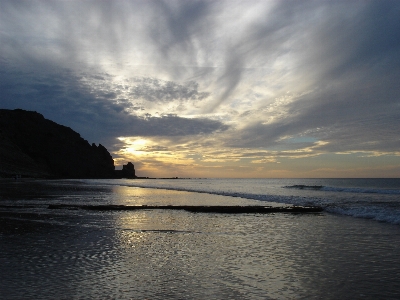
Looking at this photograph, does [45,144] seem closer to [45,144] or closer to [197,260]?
[45,144]

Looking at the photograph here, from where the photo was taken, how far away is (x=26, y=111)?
19000cm

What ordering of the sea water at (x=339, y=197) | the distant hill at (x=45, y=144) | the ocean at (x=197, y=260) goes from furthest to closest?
the distant hill at (x=45, y=144) → the sea water at (x=339, y=197) → the ocean at (x=197, y=260)

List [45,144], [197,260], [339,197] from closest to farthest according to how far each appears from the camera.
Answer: [197,260], [339,197], [45,144]

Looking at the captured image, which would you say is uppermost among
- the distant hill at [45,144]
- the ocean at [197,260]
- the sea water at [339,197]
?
the distant hill at [45,144]

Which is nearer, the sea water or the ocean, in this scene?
the ocean

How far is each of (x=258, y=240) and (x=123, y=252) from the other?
6.13 m

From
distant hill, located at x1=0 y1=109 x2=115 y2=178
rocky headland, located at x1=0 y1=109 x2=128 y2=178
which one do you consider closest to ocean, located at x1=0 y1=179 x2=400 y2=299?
distant hill, located at x1=0 y1=109 x2=115 y2=178

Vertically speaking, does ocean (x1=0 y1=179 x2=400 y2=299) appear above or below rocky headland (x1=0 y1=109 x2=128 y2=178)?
below

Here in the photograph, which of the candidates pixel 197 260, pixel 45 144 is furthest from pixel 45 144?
pixel 197 260

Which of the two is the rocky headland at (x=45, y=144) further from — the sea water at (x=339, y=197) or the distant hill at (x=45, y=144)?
the sea water at (x=339, y=197)

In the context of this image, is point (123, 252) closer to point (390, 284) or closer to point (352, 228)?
point (390, 284)

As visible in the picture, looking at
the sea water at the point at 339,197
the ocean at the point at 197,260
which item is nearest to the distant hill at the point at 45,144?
the sea water at the point at 339,197

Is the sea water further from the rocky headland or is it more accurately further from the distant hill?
the rocky headland

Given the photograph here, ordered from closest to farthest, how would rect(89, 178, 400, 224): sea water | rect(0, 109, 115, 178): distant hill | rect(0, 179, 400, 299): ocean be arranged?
rect(0, 179, 400, 299): ocean
rect(89, 178, 400, 224): sea water
rect(0, 109, 115, 178): distant hill
